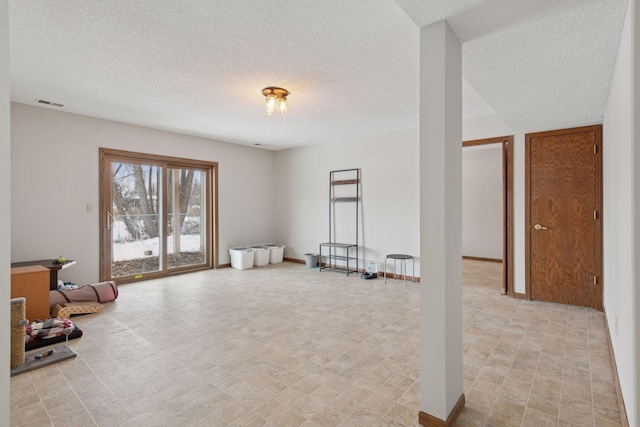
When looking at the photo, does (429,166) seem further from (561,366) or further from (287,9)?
(561,366)

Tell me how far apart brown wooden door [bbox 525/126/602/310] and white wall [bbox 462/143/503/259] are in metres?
3.42

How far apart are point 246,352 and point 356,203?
3.94 m

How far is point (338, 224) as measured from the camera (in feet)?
21.5

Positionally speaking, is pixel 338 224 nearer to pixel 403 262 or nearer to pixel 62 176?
pixel 403 262

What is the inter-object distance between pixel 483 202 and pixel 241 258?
5855 millimetres

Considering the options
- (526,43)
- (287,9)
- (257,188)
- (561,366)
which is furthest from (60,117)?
(561,366)

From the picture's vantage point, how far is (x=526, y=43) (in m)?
2.12

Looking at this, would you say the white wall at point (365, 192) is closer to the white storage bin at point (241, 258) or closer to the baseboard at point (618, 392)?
the white storage bin at point (241, 258)

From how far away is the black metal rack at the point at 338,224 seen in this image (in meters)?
6.22

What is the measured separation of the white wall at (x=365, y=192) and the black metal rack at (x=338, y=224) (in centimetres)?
14

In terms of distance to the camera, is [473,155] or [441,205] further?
[473,155]

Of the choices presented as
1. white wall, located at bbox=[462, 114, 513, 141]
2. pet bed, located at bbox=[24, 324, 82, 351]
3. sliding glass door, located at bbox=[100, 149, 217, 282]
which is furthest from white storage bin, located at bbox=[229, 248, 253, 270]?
white wall, located at bbox=[462, 114, 513, 141]

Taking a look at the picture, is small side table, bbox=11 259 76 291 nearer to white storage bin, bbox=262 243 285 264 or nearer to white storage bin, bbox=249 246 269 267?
white storage bin, bbox=249 246 269 267

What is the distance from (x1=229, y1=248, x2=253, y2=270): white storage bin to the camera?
6.47 metres
